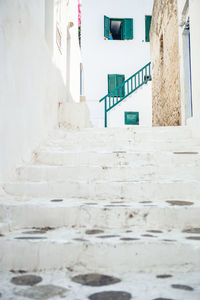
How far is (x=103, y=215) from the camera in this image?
203 centimetres

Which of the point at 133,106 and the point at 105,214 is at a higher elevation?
the point at 133,106

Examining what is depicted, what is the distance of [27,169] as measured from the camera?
9.57ft

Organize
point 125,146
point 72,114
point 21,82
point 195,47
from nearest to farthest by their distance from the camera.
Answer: point 21,82, point 125,146, point 195,47, point 72,114

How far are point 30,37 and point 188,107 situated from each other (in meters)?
3.04

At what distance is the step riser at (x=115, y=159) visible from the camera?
310cm

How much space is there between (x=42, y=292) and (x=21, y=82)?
8.03ft

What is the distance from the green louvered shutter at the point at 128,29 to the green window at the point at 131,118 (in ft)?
14.9

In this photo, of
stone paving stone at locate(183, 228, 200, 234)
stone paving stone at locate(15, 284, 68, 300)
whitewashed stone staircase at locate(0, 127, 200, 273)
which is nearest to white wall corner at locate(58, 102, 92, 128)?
whitewashed stone staircase at locate(0, 127, 200, 273)

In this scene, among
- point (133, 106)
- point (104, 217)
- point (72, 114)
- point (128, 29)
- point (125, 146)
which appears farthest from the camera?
point (128, 29)

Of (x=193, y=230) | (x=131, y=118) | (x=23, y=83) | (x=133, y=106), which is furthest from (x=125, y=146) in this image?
(x=131, y=118)

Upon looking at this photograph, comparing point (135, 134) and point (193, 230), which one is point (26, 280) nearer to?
point (193, 230)

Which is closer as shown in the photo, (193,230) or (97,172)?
(193,230)

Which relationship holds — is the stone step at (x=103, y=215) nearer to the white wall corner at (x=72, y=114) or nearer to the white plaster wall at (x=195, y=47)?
the white plaster wall at (x=195, y=47)

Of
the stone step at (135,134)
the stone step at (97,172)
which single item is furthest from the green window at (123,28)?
the stone step at (97,172)
